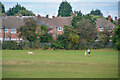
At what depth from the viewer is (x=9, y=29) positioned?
82312mm

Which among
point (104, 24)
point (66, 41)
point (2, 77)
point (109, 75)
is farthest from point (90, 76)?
point (104, 24)

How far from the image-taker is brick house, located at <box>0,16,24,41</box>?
7975 cm

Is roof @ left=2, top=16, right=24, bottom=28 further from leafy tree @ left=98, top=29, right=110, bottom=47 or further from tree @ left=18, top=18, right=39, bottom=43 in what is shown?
leafy tree @ left=98, top=29, right=110, bottom=47

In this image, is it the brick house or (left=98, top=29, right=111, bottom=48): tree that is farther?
the brick house

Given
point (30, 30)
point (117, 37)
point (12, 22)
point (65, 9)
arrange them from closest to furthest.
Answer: point (117, 37) → point (30, 30) → point (12, 22) → point (65, 9)

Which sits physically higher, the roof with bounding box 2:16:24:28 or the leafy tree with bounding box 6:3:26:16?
the leafy tree with bounding box 6:3:26:16

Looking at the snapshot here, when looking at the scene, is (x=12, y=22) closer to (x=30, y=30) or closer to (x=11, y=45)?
(x=30, y=30)

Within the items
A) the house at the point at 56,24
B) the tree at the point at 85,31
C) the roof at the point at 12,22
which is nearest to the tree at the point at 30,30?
the tree at the point at 85,31

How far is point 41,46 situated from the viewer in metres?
65.1

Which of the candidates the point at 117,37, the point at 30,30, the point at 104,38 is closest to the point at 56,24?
the point at 104,38

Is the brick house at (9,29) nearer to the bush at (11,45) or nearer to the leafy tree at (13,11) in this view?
the bush at (11,45)

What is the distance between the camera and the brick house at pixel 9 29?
79.8 m

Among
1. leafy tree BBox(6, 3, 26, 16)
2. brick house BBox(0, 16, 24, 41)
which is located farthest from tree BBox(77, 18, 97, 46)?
leafy tree BBox(6, 3, 26, 16)

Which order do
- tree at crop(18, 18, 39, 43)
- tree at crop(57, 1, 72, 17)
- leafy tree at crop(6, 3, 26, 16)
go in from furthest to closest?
tree at crop(57, 1, 72, 17)
leafy tree at crop(6, 3, 26, 16)
tree at crop(18, 18, 39, 43)
